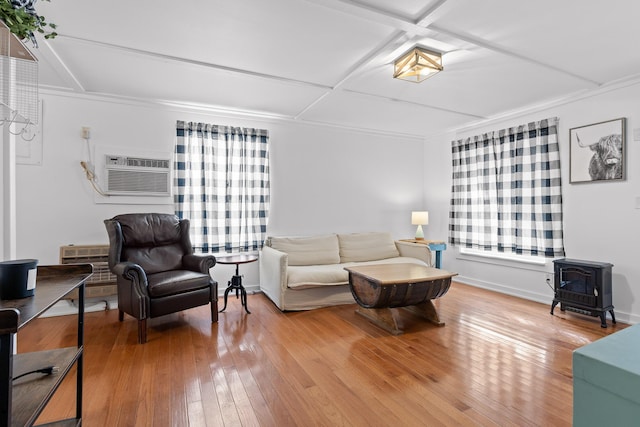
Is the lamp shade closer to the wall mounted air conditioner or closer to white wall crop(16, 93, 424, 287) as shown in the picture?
white wall crop(16, 93, 424, 287)

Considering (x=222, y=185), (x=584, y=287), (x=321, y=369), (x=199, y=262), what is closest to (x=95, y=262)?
(x=199, y=262)

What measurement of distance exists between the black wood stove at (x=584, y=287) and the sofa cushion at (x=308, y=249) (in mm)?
2525

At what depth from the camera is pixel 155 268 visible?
320cm

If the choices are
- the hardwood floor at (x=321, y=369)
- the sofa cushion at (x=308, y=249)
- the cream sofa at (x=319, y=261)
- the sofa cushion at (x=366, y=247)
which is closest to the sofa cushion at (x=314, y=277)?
the cream sofa at (x=319, y=261)

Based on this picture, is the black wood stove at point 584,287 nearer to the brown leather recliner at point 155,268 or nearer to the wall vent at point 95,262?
the brown leather recliner at point 155,268

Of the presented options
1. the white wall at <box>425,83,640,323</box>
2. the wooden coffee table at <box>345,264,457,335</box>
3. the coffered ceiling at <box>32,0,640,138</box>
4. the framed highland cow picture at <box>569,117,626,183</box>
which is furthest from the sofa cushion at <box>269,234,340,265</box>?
the framed highland cow picture at <box>569,117,626,183</box>

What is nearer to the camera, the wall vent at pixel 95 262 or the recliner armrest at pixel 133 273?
the recliner armrest at pixel 133 273

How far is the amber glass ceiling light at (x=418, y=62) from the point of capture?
8.13 ft

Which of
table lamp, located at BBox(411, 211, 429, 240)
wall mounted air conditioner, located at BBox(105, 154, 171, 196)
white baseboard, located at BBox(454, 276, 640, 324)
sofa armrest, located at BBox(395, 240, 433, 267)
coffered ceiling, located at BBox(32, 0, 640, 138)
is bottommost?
white baseboard, located at BBox(454, 276, 640, 324)

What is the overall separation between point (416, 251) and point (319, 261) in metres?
1.41

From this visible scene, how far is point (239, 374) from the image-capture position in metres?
2.15

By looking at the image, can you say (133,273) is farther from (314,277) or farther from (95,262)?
(314,277)

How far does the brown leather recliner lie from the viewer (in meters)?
2.69

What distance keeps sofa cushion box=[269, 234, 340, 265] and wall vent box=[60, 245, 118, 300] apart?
1.82 meters
